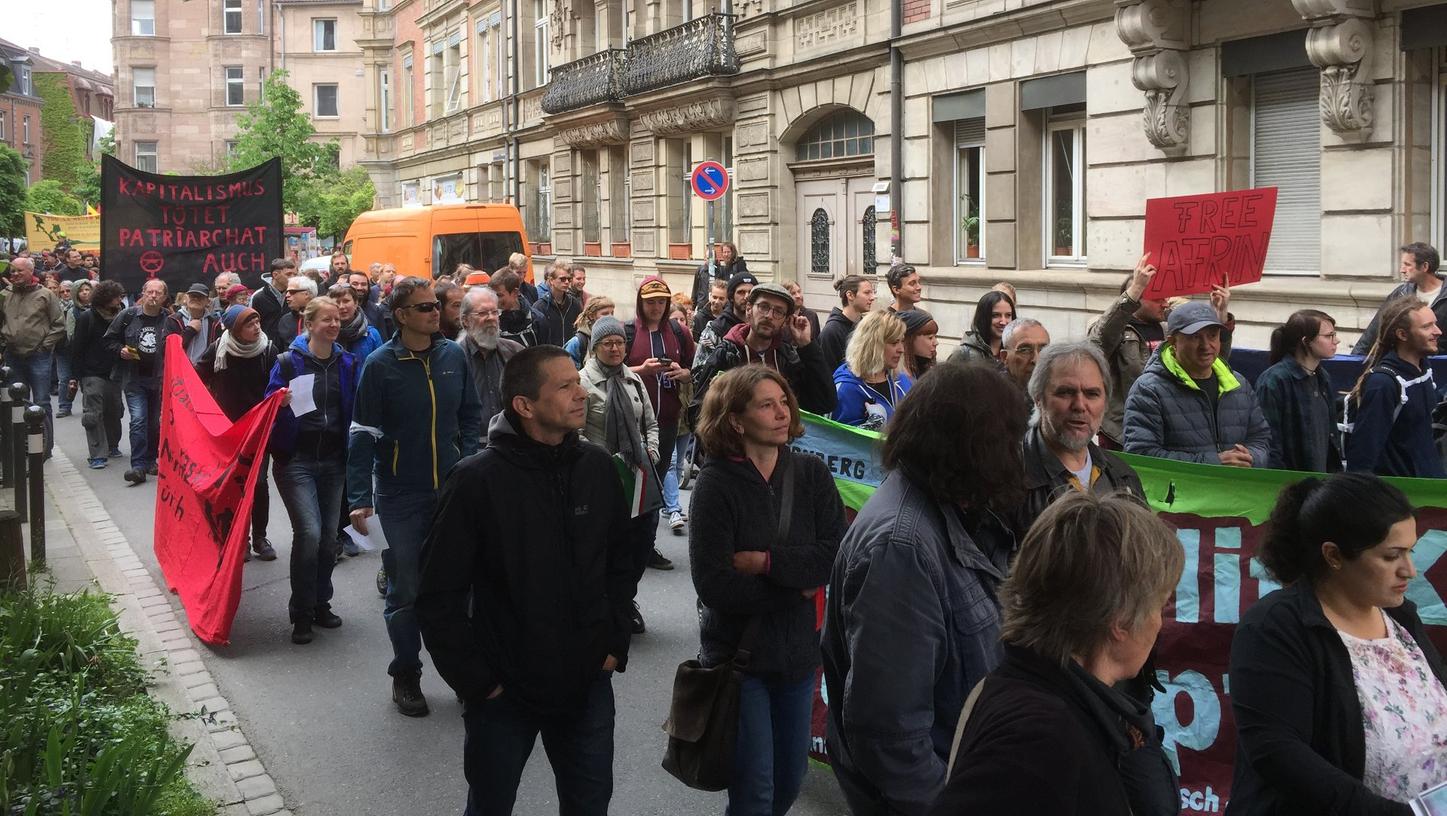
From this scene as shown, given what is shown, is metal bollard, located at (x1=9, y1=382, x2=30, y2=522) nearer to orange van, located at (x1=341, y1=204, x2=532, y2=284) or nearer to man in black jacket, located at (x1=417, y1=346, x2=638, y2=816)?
man in black jacket, located at (x1=417, y1=346, x2=638, y2=816)

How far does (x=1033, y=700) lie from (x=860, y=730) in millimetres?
700

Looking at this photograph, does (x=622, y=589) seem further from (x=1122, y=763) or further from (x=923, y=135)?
(x=923, y=135)

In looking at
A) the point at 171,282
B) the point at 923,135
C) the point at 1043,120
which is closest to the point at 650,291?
the point at 171,282

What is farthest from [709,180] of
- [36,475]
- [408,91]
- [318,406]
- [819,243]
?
[408,91]

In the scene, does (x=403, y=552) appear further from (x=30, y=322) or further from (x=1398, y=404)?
(x=30, y=322)

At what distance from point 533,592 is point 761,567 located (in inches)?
27.4

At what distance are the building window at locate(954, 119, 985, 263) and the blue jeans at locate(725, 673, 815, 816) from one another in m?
15.0

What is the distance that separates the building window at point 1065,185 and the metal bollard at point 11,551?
40.6ft

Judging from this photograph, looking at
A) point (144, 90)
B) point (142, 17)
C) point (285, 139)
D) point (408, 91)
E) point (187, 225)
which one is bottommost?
point (187, 225)

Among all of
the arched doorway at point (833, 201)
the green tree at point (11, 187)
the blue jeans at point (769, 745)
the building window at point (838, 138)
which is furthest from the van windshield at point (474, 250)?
the blue jeans at point (769, 745)

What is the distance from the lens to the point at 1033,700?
7.78ft

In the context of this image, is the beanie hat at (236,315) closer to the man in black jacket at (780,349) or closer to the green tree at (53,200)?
the man in black jacket at (780,349)

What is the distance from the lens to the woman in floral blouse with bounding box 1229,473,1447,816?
3.17 metres

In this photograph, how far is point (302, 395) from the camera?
313 inches
